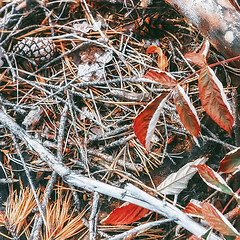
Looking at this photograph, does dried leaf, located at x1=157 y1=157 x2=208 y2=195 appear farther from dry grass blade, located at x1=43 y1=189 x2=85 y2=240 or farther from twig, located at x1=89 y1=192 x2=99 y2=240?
dry grass blade, located at x1=43 y1=189 x2=85 y2=240

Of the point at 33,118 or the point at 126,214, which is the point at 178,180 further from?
the point at 33,118

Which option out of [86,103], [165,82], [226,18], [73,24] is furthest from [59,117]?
[226,18]

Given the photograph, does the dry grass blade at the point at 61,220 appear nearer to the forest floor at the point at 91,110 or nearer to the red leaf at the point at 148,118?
the forest floor at the point at 91,110

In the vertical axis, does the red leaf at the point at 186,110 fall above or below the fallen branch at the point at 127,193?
above

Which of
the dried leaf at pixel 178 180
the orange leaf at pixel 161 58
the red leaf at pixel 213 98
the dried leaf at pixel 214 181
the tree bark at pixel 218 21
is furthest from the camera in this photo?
the orange leaf at pixel 161 58

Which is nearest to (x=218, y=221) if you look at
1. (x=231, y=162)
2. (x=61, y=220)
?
(x=231, y=162)

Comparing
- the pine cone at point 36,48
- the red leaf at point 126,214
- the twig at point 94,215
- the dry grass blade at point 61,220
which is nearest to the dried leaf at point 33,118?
the pine cone at point 36,48
